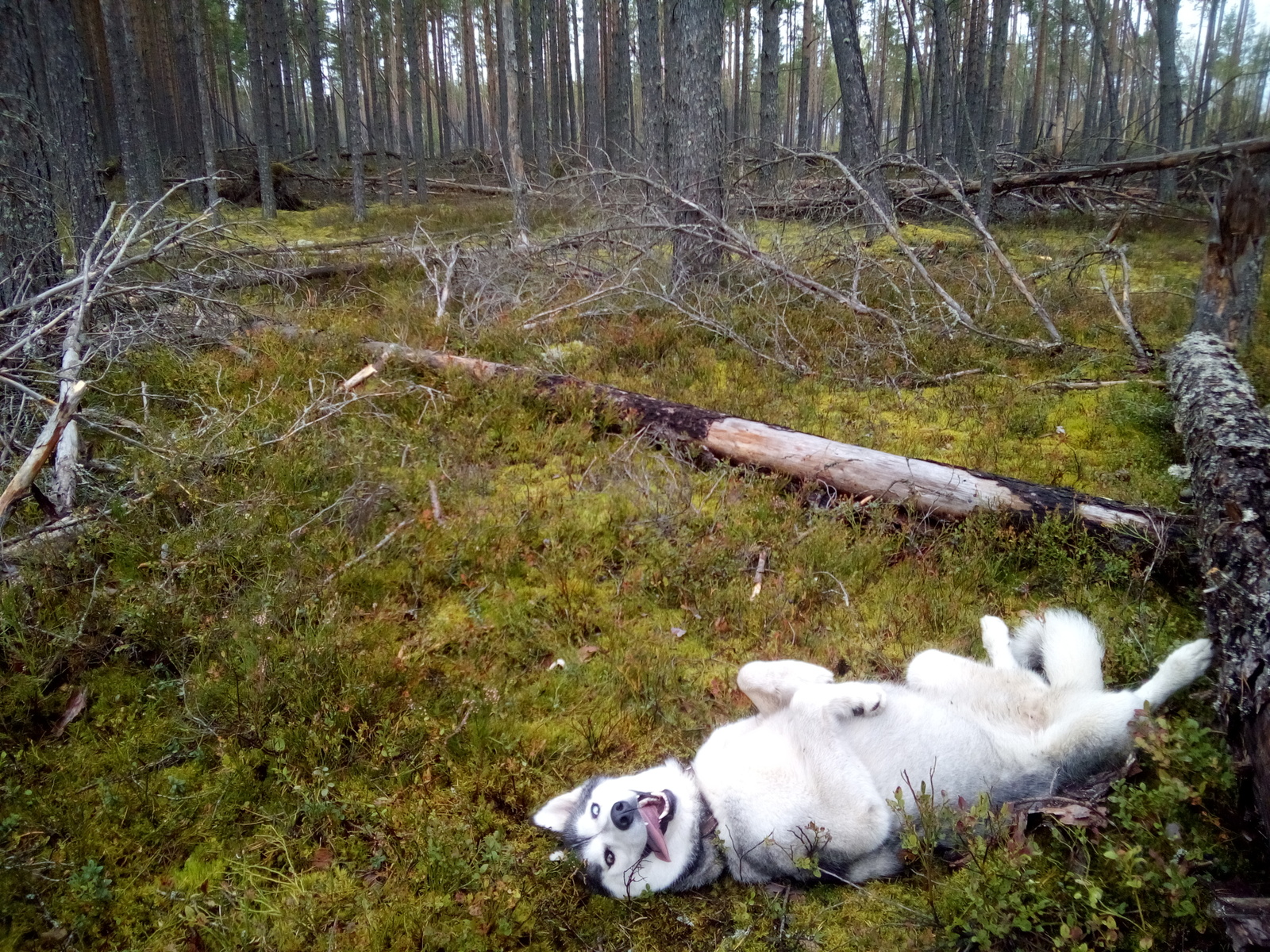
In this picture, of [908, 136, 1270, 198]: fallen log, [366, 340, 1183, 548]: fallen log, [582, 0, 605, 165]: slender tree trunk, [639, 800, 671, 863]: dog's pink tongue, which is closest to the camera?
[639, 800, 671, 863]: dog's pink tongue

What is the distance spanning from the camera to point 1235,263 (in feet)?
21.1

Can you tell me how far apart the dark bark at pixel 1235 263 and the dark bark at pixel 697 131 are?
4.87 metres

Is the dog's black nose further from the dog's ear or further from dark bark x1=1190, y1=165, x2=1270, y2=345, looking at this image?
dark bark x1=1190, y1=165, x2=1270, y2=345

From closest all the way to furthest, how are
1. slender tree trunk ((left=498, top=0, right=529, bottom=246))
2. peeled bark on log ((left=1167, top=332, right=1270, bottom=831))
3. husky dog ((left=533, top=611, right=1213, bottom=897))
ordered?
peeled bark on log ((left=1167, top=332, right=1270, bottom=831)) → husky dog ((left=533, top=611, right=1213, bottom=897)) → slender tree trunk ((left=498, top=0, right=529, bottom=246))

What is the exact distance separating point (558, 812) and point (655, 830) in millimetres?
438

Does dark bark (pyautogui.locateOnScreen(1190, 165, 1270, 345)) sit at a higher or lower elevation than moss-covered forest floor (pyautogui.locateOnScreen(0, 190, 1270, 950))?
higher

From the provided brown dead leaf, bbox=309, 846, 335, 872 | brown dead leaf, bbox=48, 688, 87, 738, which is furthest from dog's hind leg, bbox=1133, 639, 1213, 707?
brown dead leaf, bbox=48, 688, 87, 738

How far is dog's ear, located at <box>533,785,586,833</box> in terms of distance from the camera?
2689 millimetres

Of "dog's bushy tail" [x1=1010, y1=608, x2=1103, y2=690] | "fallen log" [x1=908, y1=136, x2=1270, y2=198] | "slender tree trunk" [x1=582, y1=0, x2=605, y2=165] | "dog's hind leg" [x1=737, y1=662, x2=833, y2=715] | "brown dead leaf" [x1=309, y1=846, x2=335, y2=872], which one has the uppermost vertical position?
"slender tree trunk" [x1=582, y1=0, x2=605, y2=165]

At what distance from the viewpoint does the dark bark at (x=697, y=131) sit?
857 cm

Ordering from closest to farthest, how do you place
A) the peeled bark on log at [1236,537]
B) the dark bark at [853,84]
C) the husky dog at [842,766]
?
the peeled bark on log at [1236,537] < the husky dog at [842,766] < the dark bark at [853,84]

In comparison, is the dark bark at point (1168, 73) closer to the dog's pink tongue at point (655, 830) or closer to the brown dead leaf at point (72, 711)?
the dog's pink tongue at point (655, 830)

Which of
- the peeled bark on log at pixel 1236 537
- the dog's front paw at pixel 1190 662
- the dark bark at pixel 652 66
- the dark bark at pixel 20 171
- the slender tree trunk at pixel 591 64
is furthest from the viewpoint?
the slender tree trunk at pixel 591 64

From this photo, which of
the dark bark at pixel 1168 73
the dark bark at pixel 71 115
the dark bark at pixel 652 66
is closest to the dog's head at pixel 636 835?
the dark bark at pixel 71 115
